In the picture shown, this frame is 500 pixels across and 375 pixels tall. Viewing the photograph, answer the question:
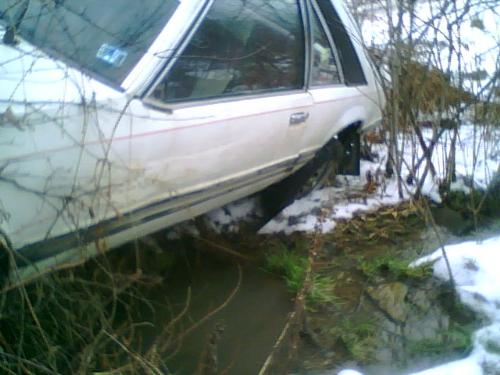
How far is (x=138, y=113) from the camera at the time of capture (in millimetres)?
3168

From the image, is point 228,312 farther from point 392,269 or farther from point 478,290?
point 478,290

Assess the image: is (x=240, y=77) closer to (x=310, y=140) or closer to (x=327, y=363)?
(x=310, y=140)

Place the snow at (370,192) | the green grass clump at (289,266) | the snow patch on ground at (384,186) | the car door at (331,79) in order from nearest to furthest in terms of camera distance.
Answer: the green grass clump at (289,266) < the car door at (331,79) < the snow at (370,192) < the snow patch on ground at (384,186)

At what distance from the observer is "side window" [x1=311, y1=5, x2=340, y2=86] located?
4746mm

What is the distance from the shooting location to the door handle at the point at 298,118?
14.0 feet

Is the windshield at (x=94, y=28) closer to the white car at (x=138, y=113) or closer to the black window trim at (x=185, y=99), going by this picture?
the white car at (x=138, y=113)

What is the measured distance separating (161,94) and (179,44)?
0.30 meters

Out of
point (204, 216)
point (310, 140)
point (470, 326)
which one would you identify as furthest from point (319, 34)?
point (470, 326)

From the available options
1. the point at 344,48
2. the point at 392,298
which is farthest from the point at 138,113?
the point at 344,48

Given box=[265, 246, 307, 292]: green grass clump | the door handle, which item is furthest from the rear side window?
box=[265, 246, 307, 292]: green grass clump

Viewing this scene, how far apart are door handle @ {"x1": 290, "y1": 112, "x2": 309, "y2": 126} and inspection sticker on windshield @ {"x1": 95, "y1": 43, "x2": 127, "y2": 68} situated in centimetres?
125

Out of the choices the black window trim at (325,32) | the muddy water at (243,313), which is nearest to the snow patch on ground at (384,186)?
the muddy water at (243,313)

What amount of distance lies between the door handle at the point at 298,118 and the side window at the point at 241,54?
0.19m

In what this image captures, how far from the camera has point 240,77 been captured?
3973 millimetres
